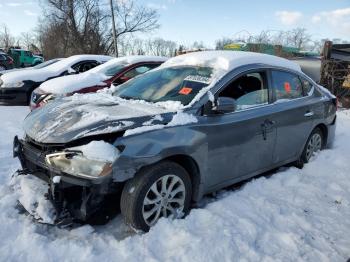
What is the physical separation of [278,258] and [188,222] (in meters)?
0.84

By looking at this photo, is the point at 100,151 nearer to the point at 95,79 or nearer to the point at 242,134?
the point at 242,134

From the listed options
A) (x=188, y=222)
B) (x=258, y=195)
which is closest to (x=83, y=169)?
(x=188, y=222)

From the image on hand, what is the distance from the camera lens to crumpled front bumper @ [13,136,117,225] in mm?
3190

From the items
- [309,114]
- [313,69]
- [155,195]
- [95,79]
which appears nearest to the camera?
[155,195]

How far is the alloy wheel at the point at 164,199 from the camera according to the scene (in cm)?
345

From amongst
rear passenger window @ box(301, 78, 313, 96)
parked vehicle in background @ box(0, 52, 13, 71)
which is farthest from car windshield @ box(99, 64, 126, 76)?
parked vehicle in background @ box(0, 52, 13, 71)

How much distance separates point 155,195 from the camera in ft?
11.5

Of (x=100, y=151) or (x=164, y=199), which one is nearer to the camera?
(x=100, y=151)

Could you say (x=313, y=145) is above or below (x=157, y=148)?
below

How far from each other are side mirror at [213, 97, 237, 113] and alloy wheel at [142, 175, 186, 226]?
32.7 inches

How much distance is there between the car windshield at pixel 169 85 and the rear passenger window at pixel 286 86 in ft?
3.33

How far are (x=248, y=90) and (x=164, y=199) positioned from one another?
1.70 metres

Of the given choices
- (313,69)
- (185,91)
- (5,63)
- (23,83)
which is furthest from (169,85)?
(5,63)

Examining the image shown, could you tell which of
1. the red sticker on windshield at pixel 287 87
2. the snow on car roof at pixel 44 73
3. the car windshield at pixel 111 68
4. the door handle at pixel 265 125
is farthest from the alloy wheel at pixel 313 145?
the snow on car roof at pixel 44 73
